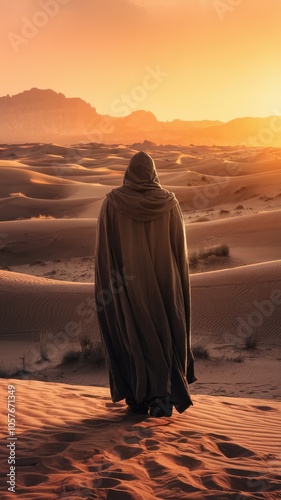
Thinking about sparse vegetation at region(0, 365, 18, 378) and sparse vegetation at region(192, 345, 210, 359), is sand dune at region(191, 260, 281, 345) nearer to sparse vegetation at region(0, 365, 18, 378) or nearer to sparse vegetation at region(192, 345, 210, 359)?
sparse vegetation at region(192, 345, 210, 359)

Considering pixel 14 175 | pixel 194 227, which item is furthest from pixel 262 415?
pixel 14 175

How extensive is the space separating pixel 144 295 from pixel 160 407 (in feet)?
3.24

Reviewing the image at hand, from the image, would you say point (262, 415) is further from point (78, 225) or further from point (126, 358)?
point (78, 225)

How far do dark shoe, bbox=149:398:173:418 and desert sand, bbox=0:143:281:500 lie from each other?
0.28 feet

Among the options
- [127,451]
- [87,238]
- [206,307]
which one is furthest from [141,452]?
[87,238]

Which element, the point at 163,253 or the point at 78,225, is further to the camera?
the point at 78,225

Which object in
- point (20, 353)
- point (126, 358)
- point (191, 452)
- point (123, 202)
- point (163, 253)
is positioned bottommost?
point (20, 353)

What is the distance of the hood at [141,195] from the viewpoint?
19.1 feet

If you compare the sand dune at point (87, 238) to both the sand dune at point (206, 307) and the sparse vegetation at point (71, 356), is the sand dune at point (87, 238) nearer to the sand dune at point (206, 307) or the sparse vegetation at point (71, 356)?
the sand dune at point (206, 307)

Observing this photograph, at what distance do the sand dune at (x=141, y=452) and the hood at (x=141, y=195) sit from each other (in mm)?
1839

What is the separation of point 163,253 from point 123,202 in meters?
0.59

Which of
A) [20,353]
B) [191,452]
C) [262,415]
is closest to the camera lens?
[191,452]

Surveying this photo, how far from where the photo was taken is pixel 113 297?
584 cm

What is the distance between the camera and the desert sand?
445cm
